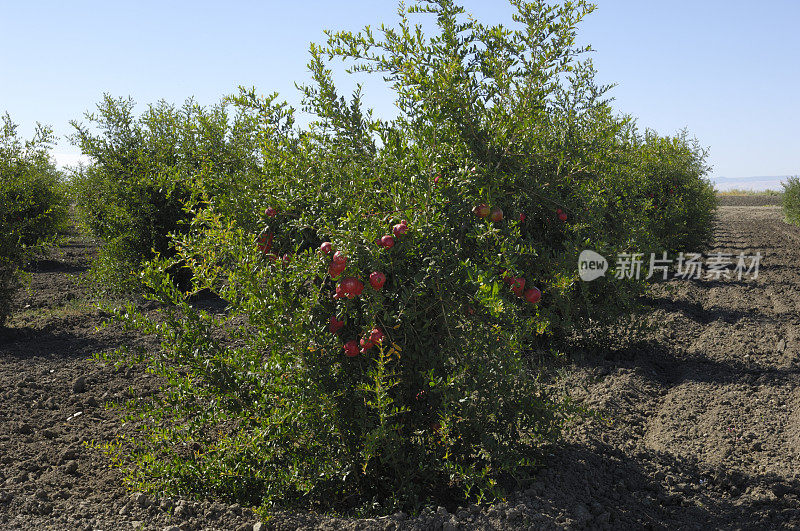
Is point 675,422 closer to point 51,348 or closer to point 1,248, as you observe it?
point 51,348

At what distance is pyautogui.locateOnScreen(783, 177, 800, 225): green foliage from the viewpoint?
1916cm

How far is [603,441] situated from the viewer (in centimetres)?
373

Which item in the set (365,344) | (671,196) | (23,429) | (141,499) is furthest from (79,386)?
(671,196)

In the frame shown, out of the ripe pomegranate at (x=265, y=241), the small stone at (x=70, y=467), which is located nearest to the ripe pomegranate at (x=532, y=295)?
the ripe pomegranate at (x=265, y=241)

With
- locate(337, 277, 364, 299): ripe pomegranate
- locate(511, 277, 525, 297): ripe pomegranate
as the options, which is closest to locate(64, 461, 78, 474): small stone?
locate(337, 277, 364, 299): ripe pomegranate

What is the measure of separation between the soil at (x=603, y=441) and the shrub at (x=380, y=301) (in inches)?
8.0

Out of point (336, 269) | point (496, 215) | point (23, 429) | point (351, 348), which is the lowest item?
point (23, 429)

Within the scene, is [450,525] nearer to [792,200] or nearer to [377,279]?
[377,279]

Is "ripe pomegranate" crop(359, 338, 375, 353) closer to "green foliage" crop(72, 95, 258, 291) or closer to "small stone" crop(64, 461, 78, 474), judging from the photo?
"small stone" crop(64, 461, 78, 474)

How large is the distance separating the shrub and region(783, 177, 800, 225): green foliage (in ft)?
64.3

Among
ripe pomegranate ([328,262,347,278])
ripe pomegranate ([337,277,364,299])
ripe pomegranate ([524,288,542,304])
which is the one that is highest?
ripe pomegranate ([328,262,347,278])

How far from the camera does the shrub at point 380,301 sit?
253 centimetres

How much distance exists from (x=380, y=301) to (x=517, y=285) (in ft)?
2.31

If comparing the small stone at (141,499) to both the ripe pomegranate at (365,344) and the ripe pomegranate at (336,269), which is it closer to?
the ripe pomegranate at (365,344)
